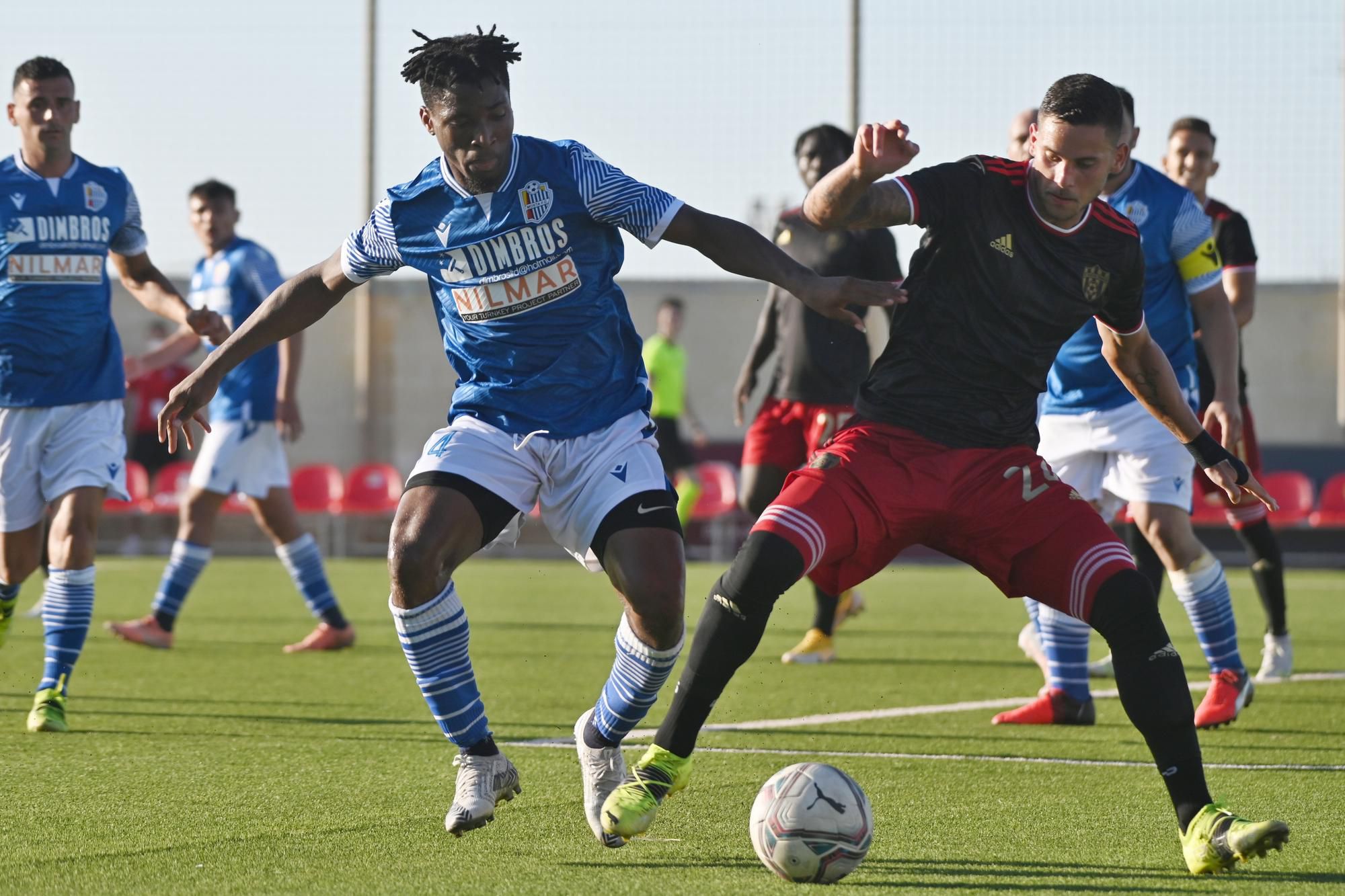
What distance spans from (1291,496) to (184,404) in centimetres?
1450

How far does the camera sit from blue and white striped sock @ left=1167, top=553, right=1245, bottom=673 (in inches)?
275

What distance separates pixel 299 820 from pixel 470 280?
5.01ft

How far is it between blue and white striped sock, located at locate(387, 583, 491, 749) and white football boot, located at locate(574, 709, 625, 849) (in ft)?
0.94

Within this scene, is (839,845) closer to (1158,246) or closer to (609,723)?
(609,723)

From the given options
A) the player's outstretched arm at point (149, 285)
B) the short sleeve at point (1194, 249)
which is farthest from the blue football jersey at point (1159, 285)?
the player's outstretched arm at point (149, 285)

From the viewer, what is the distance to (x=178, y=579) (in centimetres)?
944

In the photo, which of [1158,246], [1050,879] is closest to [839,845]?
[1050,879]

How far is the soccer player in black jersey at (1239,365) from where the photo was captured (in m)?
7.77

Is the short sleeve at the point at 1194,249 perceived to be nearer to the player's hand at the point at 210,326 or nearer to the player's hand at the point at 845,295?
the player's hand at the point at 845,295

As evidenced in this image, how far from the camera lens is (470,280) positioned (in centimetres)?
483

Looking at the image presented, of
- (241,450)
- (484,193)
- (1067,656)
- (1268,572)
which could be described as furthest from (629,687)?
(241,450)

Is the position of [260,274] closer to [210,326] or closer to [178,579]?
[178,579]

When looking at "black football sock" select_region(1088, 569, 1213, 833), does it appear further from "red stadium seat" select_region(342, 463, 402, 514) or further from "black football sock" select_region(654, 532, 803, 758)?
"red stadium seat" select_region(342, 463, 402, 514)

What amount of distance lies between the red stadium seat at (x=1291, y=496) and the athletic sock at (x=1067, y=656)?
10624 millimetres
